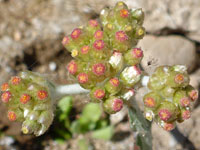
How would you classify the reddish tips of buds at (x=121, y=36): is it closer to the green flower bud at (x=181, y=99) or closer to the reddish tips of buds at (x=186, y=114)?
the green flower bud at (x=181, y=99)

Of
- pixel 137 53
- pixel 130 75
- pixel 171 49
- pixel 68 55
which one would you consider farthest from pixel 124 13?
pixel 68 55

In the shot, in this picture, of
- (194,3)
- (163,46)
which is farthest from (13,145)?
(194,3)

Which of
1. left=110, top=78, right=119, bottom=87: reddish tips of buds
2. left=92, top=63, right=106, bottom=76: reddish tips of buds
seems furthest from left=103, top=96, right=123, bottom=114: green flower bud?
A: left=92, top=63, right=106, bottom=76: reddish tips of buds

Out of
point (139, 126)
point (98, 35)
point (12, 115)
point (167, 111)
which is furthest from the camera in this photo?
point (139, 126)

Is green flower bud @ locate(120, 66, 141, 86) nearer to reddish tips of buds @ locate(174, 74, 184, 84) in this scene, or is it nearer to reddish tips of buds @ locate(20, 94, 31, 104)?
reddish tips of buds @ locate(174, 74, 184, 84)

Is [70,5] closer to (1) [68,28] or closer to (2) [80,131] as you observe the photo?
(1) [68,28]

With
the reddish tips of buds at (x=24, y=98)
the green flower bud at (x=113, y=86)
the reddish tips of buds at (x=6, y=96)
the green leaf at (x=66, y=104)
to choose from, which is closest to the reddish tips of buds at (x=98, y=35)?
the green flower bud at (x=113, y=86)

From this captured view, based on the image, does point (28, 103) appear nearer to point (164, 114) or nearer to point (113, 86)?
point (113, 86)
